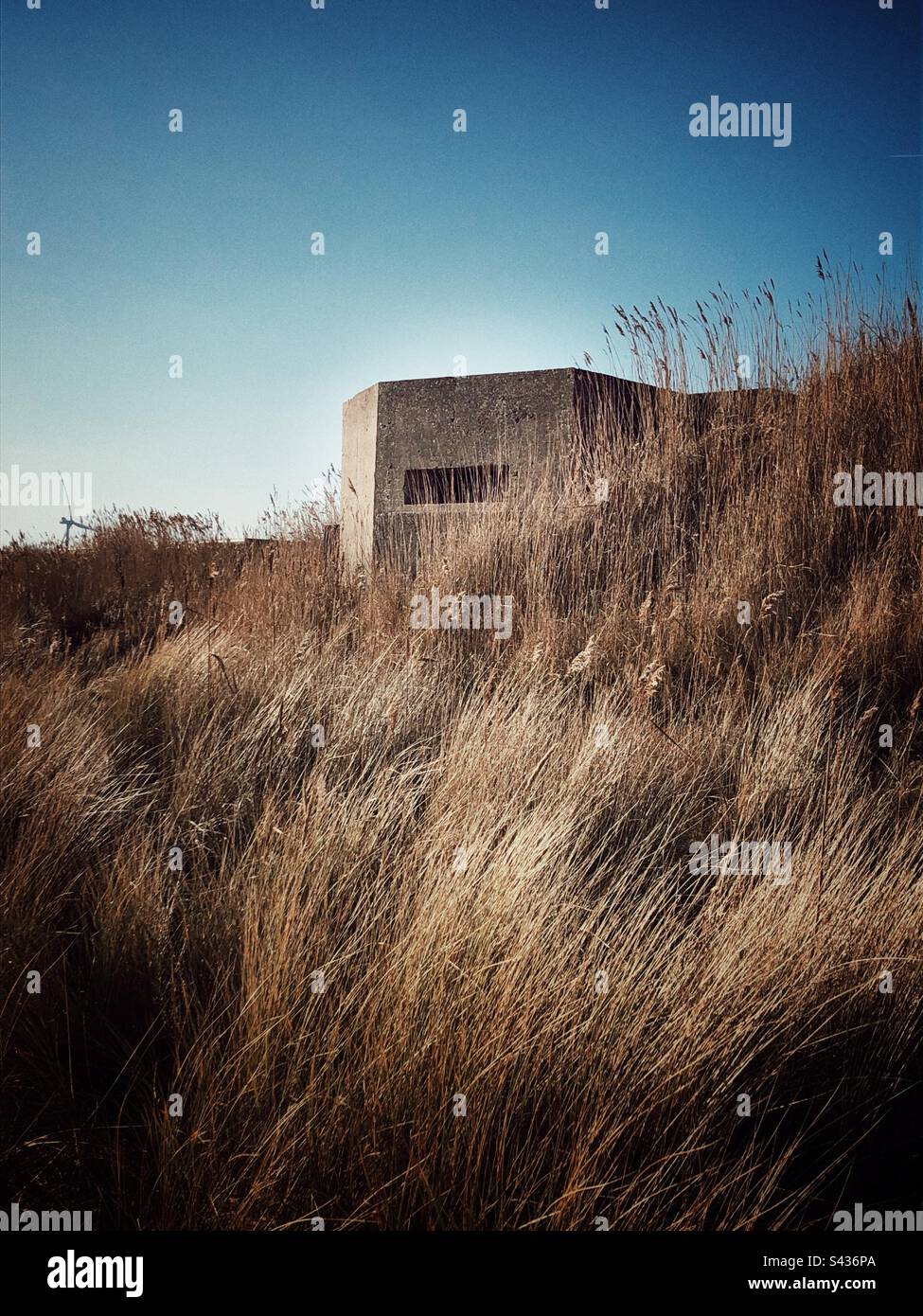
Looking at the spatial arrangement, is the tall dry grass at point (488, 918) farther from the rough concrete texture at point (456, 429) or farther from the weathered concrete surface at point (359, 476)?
the weathered concrete surface at point (359, 476)

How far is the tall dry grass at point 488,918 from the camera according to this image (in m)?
1.30

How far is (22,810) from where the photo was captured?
238 centimetres

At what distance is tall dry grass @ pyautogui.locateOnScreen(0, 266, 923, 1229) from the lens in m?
1.30

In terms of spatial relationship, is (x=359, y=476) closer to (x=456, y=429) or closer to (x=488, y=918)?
(x=456, y=429)

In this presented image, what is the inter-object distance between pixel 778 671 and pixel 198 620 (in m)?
3.87

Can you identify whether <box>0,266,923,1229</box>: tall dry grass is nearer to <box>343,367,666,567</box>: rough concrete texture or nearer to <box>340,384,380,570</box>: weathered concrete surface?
<box>343,367,666,567</box>: rough concrete texture

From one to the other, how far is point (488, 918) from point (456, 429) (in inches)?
215

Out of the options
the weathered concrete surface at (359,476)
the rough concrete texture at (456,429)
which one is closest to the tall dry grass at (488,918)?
the rough concrete texture at (456,429)

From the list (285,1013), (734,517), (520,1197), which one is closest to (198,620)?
(734,517)

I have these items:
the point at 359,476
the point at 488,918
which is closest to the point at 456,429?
the point at 359,476

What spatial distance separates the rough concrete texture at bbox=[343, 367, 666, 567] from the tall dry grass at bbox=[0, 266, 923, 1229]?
200 centimetres

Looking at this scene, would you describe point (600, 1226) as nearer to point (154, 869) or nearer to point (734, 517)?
point (154, 869)

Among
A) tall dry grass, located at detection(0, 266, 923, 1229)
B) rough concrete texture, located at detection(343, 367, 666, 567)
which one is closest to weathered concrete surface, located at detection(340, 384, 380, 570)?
rough concrete texture, located at detection(343, 367, 666, 567)

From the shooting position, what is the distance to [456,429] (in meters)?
6.55
